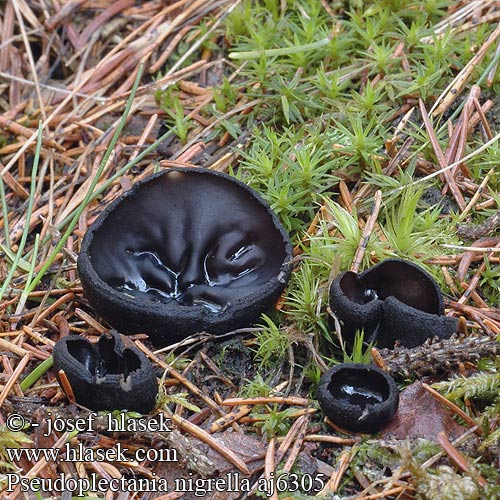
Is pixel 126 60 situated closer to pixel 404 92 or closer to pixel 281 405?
pixel 404 92

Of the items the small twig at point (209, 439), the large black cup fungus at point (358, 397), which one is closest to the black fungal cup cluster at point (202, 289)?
the large black cup fungus at point (358, 397)

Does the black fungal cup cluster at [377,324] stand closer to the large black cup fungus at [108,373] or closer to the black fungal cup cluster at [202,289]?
the black fungal cup cluster at [202,289]

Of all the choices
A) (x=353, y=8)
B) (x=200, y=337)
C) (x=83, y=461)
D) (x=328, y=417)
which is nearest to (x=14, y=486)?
(x=83, y=461)

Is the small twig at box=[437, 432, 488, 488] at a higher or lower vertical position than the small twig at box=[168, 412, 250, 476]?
higher

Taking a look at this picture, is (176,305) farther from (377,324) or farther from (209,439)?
(377,324)

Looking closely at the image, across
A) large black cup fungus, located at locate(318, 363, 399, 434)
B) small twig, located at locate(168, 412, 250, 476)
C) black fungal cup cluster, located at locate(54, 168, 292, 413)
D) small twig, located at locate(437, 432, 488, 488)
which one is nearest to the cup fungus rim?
black fungal cup cluster, located at locate(54, 168, 292, 413)

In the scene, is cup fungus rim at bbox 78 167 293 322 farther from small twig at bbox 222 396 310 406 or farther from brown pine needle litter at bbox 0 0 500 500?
small twig at bbox 222 396 310 406
